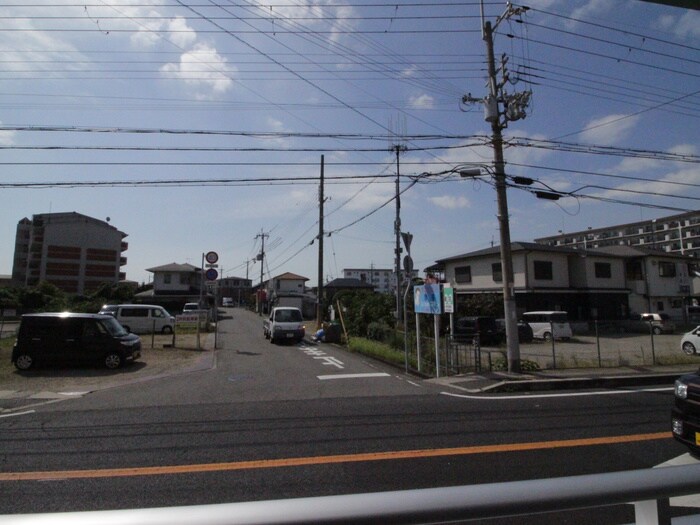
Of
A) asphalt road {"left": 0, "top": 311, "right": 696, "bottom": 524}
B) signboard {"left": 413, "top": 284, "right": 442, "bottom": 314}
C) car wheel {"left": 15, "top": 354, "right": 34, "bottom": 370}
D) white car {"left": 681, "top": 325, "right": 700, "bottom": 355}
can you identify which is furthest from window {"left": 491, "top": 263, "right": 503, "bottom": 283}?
car wheel {"left": 15, "top": 354, "right": 34, "bottom": 370}

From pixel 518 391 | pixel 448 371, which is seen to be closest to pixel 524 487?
pixel 518 391

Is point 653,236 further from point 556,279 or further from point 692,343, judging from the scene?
point 692,343

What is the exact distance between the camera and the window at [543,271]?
29.9 m

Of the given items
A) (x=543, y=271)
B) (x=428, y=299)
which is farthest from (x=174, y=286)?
(x=428, y=299)

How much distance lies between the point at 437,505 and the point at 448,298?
32.5 ft

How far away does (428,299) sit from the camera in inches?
456

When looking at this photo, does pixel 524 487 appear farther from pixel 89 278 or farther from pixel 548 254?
pixel 89 278

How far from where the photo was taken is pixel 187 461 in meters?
4.85

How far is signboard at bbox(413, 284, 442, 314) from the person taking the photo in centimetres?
1109

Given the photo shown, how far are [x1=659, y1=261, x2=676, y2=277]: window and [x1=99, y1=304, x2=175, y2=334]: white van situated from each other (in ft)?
125

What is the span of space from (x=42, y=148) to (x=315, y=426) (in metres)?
10.4

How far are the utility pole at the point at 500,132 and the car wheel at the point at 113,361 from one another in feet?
37.5

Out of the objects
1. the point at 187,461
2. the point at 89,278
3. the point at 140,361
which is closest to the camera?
the point at 187,461

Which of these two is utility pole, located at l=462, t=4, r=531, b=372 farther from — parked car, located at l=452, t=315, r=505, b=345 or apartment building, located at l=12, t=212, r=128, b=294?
apartment building, located at l=12, t=212, r=128, b=294
